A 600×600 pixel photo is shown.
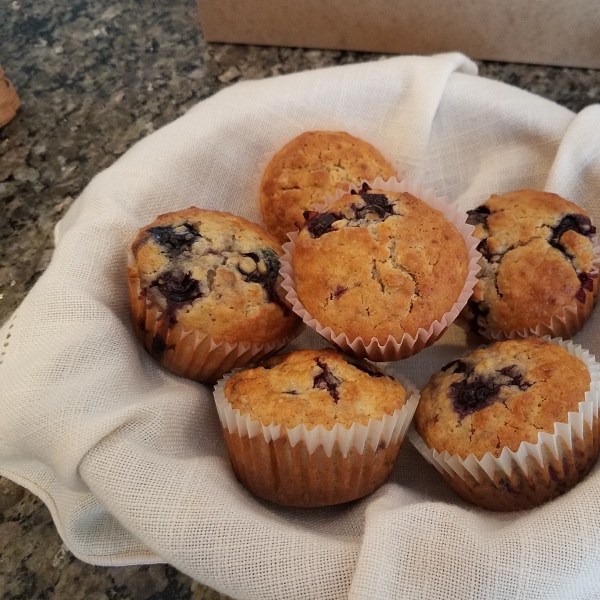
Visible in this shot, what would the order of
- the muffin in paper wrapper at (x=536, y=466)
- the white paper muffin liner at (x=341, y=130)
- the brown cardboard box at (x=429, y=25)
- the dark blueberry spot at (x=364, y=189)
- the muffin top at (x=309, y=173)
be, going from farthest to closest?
the brown cardboard box at (x=429, y=25)
the white paper muffin liner at (x=341, y=130)
the muffin top at (x=309, y=173)
the dark blueberry spot at (x=364, y=189)
the muffin in paper wrapper at (x=536, y=466)

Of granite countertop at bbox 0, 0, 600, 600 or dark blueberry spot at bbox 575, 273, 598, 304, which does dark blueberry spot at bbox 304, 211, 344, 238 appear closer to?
dark blueberry spot at bbox 575, 273, 598, 304

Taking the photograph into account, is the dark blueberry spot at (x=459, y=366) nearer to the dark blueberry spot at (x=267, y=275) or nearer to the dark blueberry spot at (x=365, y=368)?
the dark blueberry spot at (x=365, y=368)

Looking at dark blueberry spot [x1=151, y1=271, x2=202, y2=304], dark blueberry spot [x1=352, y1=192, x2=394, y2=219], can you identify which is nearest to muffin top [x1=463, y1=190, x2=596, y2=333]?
dark blueberry spot [x1=352, y1=192, x2=394, y2=219]

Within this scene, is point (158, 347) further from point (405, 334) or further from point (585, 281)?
point (585, 281)

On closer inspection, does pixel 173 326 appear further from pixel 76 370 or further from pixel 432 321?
pixel 432 321

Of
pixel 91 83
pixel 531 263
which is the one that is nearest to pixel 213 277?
pixel 531 263

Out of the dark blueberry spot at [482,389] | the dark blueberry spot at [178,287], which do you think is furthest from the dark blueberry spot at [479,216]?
the dark blueberry spot at [178,287]
